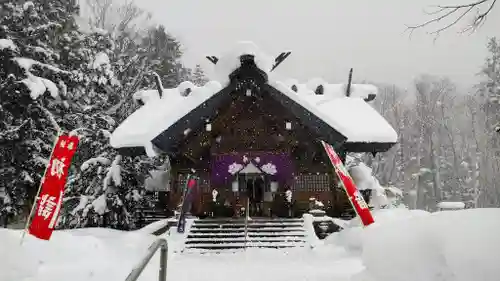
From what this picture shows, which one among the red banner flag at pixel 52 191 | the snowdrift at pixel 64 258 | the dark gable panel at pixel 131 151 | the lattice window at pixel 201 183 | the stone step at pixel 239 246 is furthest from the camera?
the lattice window at pixel 201 183

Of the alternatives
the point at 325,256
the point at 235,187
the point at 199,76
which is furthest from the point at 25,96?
the point at 199,76

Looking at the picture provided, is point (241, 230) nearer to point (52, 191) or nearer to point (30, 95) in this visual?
point (52, 191)

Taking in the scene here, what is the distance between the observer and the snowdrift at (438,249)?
164 inches

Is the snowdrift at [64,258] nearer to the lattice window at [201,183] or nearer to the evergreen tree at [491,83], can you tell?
the lattice window at [201,183]

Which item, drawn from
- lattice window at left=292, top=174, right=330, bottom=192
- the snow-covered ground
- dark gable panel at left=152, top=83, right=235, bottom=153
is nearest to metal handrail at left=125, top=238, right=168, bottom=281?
the snow-covered ground

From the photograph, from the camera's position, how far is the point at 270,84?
16.9 meters

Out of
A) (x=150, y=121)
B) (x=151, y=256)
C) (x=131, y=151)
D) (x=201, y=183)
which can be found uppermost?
(x=150, y=121)

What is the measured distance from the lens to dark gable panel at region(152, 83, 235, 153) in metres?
16.4

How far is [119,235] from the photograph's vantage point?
46.5 feet

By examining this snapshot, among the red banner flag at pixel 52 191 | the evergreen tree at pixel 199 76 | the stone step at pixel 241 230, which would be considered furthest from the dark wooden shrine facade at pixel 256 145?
the evergreen tree at pixel 199 76

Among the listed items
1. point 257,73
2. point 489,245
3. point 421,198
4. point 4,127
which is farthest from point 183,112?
point 421,198

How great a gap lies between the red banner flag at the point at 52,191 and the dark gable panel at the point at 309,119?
8.84m

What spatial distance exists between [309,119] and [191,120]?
470 cm

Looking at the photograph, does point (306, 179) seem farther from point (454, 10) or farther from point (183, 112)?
point (454, 10)
